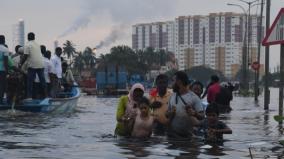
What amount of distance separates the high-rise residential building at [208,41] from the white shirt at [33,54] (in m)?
113

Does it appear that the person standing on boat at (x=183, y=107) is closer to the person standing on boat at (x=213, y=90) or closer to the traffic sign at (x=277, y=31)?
the traffic sign at (x=277, y=31)

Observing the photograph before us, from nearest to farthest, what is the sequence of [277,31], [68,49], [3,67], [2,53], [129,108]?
[129,108] → [277,31] → [3,67] → [2,53] → [68,49]

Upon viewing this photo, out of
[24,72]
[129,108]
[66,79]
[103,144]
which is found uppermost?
[24,72]

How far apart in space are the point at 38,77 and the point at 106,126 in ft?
11.5

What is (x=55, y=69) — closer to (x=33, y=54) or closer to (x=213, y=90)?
(x=33, y=54)

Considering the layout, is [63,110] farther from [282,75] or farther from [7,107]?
[282,75]

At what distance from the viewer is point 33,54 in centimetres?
1716

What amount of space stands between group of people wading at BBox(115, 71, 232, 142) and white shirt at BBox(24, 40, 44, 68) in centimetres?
598

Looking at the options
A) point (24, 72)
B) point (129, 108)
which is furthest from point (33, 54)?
point (129, 108)

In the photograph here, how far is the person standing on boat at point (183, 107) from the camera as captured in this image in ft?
35.6

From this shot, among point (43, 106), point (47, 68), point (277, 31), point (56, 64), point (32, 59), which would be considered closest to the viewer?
point (277, 31)

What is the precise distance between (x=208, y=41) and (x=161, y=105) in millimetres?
137684

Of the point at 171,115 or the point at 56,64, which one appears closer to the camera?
the point at 171,115

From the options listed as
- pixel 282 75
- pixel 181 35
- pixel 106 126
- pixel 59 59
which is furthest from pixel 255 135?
pixel 181 35
